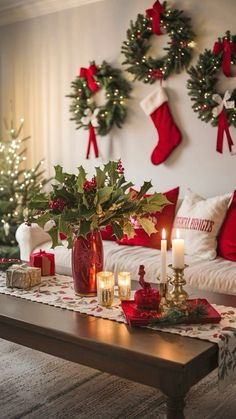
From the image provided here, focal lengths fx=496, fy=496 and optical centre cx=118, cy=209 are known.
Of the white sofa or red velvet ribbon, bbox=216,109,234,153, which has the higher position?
red velvet ribbon, bbox=216,109,234,153

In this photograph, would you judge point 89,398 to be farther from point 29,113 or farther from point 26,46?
point 26,46

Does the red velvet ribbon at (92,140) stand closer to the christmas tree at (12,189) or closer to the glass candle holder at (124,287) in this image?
the christmas tree at (12,189)

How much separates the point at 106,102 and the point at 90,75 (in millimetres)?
292

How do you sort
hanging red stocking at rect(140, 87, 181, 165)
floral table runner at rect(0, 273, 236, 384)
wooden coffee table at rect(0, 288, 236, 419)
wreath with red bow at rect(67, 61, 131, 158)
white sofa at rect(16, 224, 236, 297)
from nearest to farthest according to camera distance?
wooden coffee table at rect(0, 288, 236, 419)
floral table runner at rect(0, 273, 236, 384)
white sofa at rect(16, 224, 236, 297)
hanging red stocking at rect(140, 87, 181, 165)
wreath with red bow at rect(67, 61, 131, 158)

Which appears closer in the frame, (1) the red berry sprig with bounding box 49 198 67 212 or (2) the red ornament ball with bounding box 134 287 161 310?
(2) the red ornament ball with bounding box 134 287 161 310

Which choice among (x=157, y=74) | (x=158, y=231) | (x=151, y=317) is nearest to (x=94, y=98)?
(x=157, y=74)

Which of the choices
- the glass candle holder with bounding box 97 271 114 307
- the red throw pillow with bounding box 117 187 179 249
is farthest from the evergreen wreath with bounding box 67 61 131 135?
the glass candle holder with bounding box 97 271 114 307

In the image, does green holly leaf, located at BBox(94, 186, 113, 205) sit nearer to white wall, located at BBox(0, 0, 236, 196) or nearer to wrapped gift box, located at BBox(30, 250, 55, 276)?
wrapped gift box, located at BBox(30, 250, 55, 276)

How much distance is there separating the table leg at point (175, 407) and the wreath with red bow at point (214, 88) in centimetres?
245

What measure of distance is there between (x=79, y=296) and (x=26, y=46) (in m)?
3.45

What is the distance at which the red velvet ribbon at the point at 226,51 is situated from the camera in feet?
11.4

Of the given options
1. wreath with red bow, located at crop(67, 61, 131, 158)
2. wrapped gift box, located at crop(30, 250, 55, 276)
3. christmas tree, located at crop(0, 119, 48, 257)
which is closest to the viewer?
wrapped gift box, located at crop(30, 250, 55, 276)

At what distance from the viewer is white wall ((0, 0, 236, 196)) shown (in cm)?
375

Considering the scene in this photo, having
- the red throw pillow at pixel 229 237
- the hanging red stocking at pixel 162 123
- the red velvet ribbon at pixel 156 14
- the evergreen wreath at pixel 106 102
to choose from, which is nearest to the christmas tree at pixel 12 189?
the evergreen wreath at pixel 106 102
